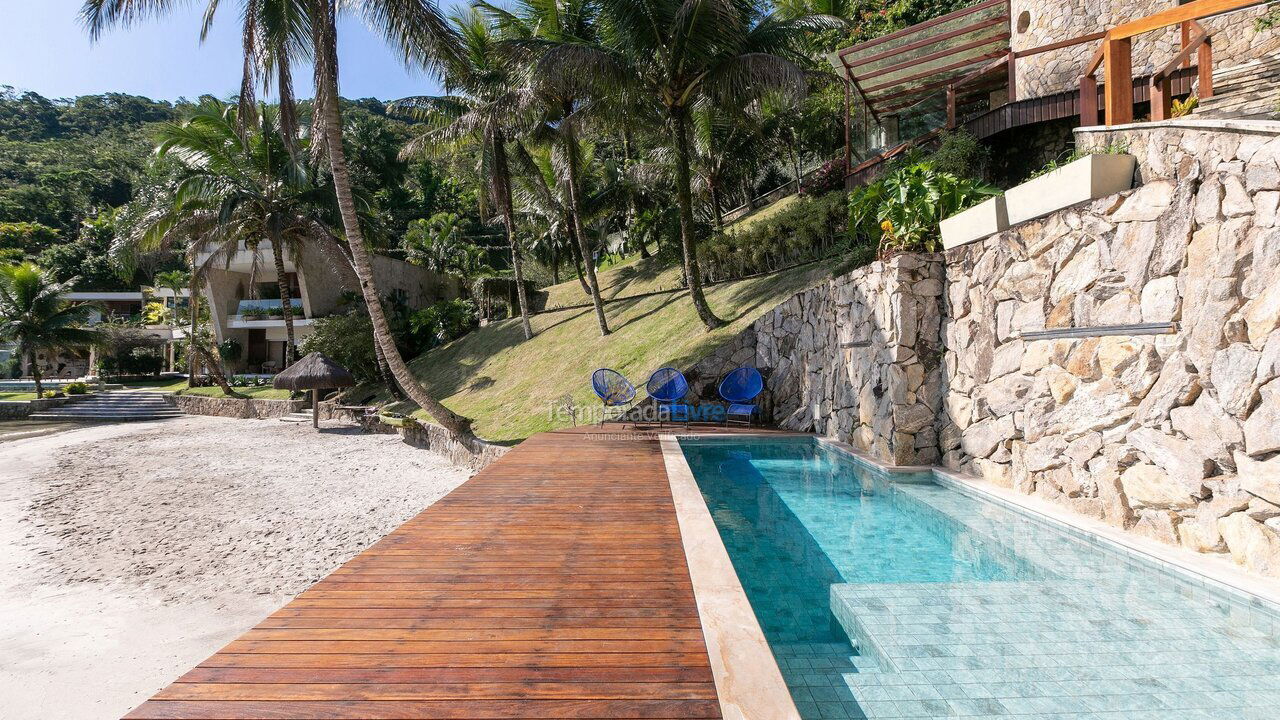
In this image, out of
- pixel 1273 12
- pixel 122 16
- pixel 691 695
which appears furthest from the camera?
pixel 122 16

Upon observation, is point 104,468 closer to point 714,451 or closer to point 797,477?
point 714,451

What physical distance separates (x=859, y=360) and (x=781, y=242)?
675 cm

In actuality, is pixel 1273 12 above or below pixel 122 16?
below

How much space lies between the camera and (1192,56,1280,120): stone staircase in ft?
16.4

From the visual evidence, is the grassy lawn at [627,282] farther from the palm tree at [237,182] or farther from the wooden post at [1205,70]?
the wooden post at [1205,70]

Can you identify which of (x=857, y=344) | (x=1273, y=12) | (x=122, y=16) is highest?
(x=122, y=16)

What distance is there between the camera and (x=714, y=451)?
858 centimetres

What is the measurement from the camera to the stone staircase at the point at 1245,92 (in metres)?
5.00

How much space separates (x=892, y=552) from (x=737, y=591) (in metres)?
2.02

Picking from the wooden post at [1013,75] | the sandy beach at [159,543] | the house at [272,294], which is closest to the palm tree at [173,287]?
the house at [272,294]

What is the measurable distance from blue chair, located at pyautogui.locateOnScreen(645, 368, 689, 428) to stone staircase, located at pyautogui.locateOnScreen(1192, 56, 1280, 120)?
7125 millimetres

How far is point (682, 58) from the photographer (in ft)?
36.3

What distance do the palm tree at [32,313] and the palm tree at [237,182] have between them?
9.39 m

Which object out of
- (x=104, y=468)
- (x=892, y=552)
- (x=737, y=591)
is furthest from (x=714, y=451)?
(x=104, y=468)
